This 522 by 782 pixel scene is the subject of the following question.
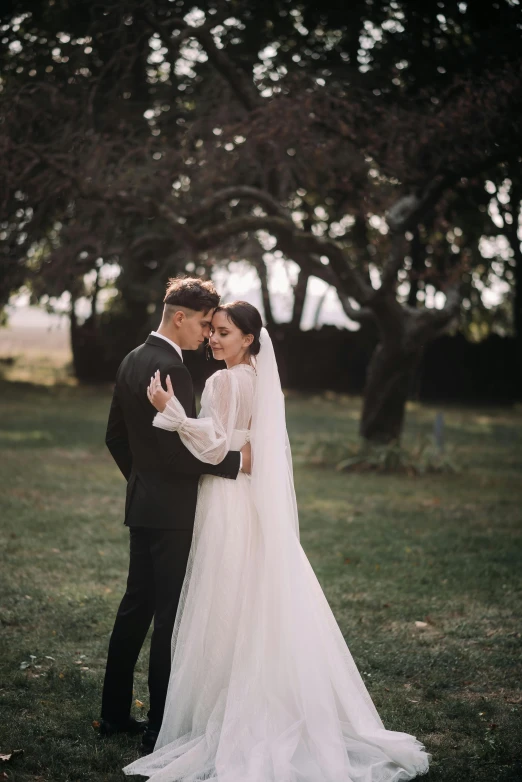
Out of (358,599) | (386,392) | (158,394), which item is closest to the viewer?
(158,394)

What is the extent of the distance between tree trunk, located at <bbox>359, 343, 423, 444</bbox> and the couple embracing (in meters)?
9.26

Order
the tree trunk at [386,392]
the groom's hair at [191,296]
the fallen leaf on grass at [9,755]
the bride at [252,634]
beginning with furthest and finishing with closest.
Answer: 1. the tree trunk at [386,392]
2. the groom's hair at [191,296]
3. the fallen leaf on grass at [9,755]
4. the bride at [252,634]

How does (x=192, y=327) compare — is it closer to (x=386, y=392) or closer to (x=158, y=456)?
(x=158, y=456)

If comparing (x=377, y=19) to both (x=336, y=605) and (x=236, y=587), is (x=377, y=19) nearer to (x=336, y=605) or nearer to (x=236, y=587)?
(x=336, y=605)

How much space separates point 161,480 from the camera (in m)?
4.05

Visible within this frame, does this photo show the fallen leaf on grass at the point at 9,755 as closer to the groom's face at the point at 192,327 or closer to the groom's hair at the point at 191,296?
the groom's face at the point at 192,327

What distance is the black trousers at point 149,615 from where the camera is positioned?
4.03 metres

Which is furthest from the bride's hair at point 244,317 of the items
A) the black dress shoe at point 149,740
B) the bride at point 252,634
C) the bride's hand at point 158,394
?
the black dress shoe at point 149,740

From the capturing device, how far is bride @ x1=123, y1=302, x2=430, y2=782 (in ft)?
12.5

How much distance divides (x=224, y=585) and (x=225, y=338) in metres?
1.18

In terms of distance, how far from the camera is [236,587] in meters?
4.08

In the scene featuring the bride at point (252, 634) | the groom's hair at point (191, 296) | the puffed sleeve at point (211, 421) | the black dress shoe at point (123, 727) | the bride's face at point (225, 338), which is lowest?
the black dress shoe at point (123, 727)

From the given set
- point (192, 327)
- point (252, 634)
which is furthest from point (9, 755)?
point (192, 327)

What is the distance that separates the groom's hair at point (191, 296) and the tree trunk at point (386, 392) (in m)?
9.40
